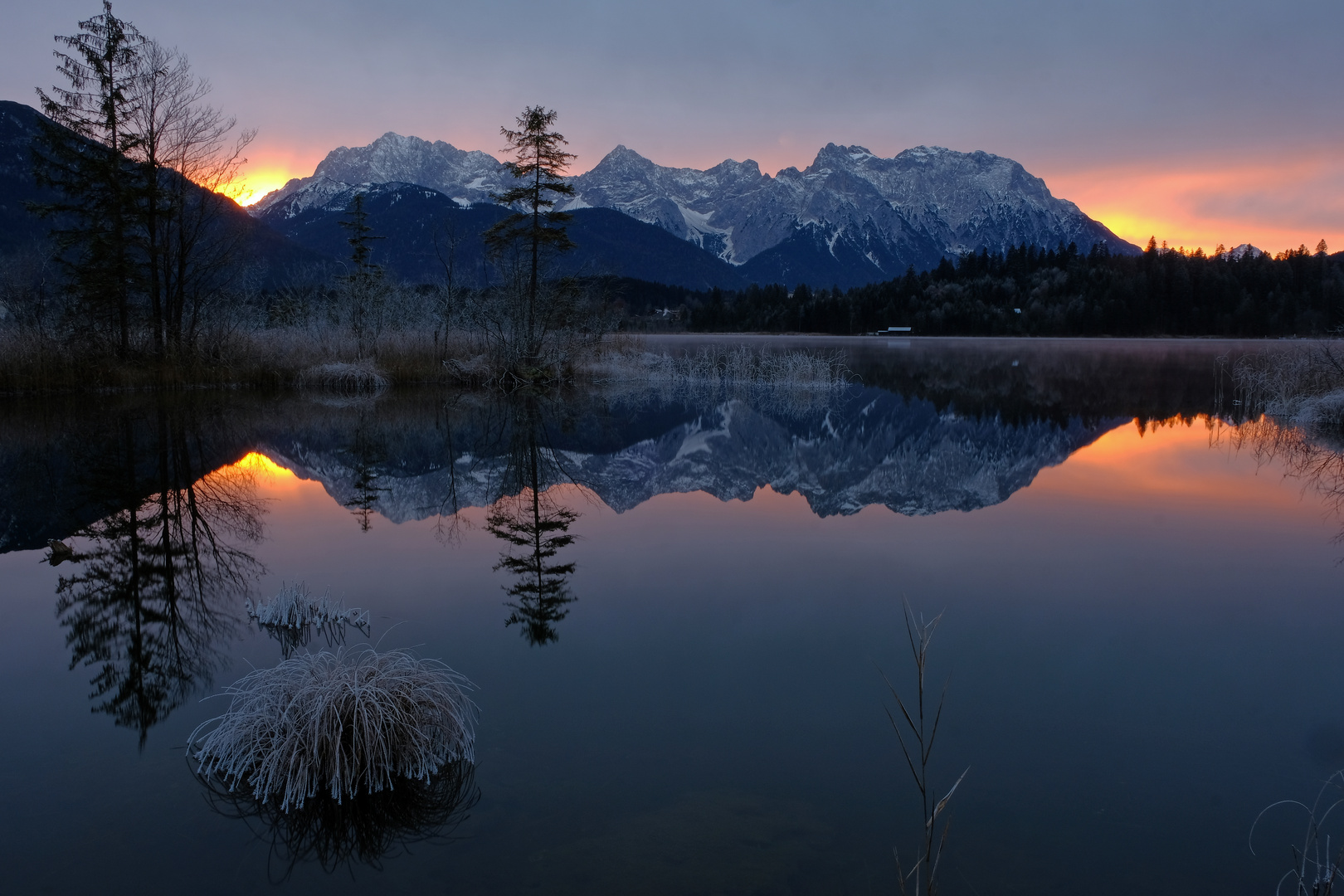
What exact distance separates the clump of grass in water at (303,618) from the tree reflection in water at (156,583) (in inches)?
11.2

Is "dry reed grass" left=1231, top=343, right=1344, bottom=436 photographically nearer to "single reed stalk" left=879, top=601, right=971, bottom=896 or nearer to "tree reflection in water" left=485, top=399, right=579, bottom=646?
"tree reflection in water" left=485, top=399, right=579, bottom=646

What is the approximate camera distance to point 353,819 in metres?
3.42

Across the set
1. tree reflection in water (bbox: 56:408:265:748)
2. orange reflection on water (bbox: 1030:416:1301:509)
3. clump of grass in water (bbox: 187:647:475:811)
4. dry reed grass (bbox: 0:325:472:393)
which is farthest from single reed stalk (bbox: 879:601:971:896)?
dry reed grass (bbox: 0:325:472:393)

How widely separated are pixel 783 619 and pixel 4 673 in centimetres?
489

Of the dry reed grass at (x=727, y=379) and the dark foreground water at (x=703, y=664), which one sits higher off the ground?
the dry reed grass at (x=727, y=379)

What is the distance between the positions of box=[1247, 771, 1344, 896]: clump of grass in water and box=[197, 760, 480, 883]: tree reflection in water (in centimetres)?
314

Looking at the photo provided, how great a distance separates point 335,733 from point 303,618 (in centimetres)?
217

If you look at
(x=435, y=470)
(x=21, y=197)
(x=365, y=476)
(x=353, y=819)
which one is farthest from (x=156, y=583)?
(x=21, y=197)

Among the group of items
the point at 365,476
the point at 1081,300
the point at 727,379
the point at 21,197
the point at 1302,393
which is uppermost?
the point at 21,197

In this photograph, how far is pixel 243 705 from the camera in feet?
12.7

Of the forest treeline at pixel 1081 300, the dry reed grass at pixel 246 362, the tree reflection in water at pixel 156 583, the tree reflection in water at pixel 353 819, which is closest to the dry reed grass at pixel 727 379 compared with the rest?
the dry reed grass at pixel 246 362

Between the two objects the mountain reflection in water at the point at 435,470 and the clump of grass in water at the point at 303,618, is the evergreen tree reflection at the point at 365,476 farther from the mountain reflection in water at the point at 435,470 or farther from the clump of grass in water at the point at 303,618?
the clump of grass in water at the point at 303,618

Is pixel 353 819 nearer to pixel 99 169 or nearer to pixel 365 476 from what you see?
pixel 365 476

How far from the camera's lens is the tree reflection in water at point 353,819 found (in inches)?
126
